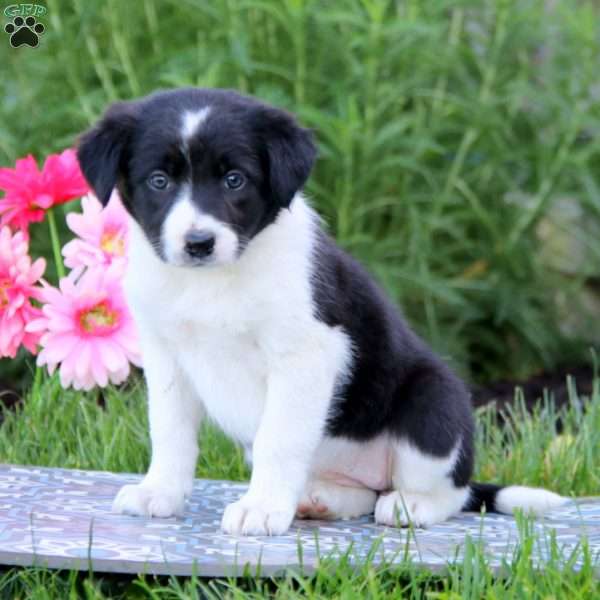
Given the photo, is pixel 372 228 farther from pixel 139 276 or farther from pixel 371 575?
pixel 371 575

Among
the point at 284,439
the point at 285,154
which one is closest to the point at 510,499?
the point at 284,439

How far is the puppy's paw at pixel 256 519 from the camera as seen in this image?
3.70m

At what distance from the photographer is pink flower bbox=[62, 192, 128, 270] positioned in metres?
4.85

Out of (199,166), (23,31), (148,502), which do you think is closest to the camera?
(199,166)

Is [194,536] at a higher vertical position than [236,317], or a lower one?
lower

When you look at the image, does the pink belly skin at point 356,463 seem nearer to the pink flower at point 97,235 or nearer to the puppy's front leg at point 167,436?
the puppy's front leg at point 167,436

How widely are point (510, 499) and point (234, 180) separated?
4.89ft

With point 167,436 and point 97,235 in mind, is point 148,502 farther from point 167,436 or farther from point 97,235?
point 97,235

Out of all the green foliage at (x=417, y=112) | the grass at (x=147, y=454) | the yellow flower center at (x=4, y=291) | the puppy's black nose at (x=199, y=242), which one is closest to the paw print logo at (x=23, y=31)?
the green foliage at (x=417, y=112)

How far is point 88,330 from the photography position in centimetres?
475

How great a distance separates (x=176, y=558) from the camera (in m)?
3.36

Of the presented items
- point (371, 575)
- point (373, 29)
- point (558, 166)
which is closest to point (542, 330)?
point (558, 166)

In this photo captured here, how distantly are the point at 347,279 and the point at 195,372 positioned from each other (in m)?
0.58

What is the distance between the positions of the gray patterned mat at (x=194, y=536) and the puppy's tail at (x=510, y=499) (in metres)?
0.05
